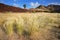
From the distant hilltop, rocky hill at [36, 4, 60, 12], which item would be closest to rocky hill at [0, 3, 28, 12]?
the distant hilltop

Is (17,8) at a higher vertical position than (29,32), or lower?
higher

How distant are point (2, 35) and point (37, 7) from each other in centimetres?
67

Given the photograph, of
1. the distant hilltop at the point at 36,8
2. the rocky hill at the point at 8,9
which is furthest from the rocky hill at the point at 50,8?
the rocky hill at the point at 8,9

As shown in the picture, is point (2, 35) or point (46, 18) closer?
point (2, 35)

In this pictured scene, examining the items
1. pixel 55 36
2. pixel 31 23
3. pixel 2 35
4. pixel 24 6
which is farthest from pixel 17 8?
pixel 55 36

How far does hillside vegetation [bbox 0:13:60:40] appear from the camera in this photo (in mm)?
2332

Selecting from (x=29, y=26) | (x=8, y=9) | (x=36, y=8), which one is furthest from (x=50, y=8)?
(x=8, y=9)

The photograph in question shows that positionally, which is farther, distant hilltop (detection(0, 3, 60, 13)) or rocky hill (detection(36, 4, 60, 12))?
rocky hill (detection(36, 4, 60, 12))

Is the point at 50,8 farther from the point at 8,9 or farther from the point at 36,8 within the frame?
the point at 8,9

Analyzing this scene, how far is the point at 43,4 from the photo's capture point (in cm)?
251

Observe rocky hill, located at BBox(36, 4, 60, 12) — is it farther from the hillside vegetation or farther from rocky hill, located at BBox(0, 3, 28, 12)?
rocky hill, located at BBox(0, 3, 28, 12)

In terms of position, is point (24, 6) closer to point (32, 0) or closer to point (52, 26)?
point (32, 0)

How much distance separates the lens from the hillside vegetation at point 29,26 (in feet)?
7.65

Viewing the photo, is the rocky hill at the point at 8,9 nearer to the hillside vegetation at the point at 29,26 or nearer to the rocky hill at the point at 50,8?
the hillside vegetation at the point at 29,26
